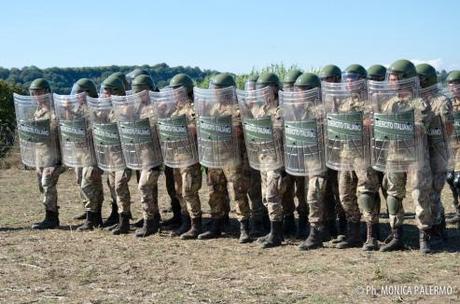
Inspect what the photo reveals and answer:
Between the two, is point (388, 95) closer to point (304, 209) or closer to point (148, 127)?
point (304, 209)

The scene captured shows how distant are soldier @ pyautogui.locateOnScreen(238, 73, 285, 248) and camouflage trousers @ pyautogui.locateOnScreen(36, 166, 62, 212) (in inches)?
133

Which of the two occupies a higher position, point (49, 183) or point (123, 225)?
point (49, 183)

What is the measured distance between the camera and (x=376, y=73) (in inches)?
328

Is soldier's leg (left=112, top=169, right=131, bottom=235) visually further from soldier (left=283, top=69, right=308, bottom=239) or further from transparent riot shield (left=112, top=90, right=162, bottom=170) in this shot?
soldier (left=283, top=69, right=308, bottom=239)

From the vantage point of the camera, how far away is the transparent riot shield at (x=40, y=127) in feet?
32.7

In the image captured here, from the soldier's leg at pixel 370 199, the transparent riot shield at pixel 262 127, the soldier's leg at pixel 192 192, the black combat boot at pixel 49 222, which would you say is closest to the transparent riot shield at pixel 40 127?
the black combat boot at pixel 49 222

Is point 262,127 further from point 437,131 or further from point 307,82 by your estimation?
point 437,131

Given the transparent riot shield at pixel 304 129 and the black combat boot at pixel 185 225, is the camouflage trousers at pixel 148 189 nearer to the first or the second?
the black combat boot at pixel 185 225

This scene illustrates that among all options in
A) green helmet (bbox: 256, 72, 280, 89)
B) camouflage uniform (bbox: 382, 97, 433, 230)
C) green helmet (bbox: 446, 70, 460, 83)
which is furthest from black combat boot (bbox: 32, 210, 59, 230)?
green helmet (bbox: 446, 70, 460, 83)

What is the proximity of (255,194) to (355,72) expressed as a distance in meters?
2.13

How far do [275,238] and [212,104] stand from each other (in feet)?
6.27

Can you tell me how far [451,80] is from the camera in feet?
30.6

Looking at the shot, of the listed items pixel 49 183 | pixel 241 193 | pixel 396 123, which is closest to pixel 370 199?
pixel 396 123

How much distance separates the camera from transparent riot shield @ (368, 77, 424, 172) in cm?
732
